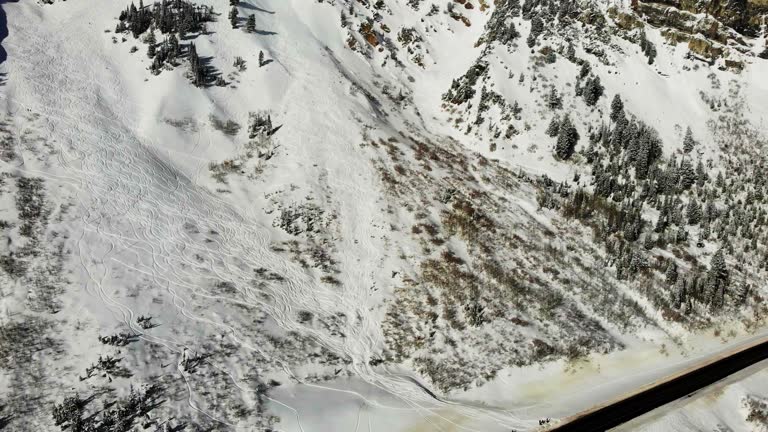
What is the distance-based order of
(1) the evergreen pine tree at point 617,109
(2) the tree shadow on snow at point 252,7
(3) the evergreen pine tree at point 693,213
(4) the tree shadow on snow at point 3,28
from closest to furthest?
(4) the tree shadow on snow at point 3,28
(3) the evergreen pine tree at point 693,213
(1) the evergreen pine tree at point 617,109
(2) the tree shadow on snow at point 252,7

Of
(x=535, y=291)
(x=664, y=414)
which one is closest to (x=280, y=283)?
(x=535, y=291)

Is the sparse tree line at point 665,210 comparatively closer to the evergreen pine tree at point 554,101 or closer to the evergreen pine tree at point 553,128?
the evergreen pine tree at point 553,128

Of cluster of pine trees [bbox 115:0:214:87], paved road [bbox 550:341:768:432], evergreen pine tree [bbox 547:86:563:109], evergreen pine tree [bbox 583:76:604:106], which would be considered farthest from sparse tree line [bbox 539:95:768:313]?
cluster of pine trees [bbox 115:0:214:87]

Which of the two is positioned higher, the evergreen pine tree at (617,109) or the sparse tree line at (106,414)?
the evergreen pine tree at (617,109)

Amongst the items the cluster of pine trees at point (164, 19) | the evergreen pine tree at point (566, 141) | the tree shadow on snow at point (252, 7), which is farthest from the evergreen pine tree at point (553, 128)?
the cluster of pine trees at point (164, 19)

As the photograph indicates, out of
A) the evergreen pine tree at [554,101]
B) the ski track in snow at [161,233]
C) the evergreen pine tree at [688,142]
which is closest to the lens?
the ski track in snow at [161,233]

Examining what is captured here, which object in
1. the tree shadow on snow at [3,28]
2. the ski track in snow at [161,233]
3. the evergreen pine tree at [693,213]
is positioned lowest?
the ski track in snow at [161,233]

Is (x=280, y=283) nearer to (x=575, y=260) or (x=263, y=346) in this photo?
(x=263, y=346)
